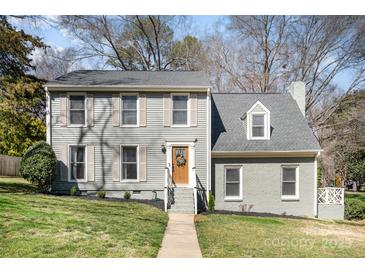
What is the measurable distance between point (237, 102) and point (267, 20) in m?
11.4

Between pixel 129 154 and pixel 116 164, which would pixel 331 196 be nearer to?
pixel 129 154

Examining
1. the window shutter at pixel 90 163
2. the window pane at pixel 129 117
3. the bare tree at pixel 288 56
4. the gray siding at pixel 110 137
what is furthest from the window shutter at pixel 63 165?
the bare tree at pixel 288 56

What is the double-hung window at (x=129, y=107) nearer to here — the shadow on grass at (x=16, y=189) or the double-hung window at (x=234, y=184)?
the double-hung window at (x=234, y=184)

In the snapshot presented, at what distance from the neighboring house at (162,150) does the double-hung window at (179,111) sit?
0.04m

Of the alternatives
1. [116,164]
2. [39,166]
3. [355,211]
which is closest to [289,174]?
[355,211]

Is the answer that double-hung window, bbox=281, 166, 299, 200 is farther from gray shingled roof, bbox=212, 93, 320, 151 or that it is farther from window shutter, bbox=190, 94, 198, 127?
window shutter, bbox=190, 94, 198, 127

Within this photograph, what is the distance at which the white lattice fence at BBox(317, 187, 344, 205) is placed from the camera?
14172 mm

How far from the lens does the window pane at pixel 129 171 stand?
14.3 metres

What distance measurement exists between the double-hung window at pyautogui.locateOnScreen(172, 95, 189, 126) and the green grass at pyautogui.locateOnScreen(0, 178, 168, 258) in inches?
155

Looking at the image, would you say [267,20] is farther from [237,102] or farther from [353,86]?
[237,102]

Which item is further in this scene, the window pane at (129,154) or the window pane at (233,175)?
the window pane at (129,154)

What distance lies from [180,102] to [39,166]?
19.2 ft
